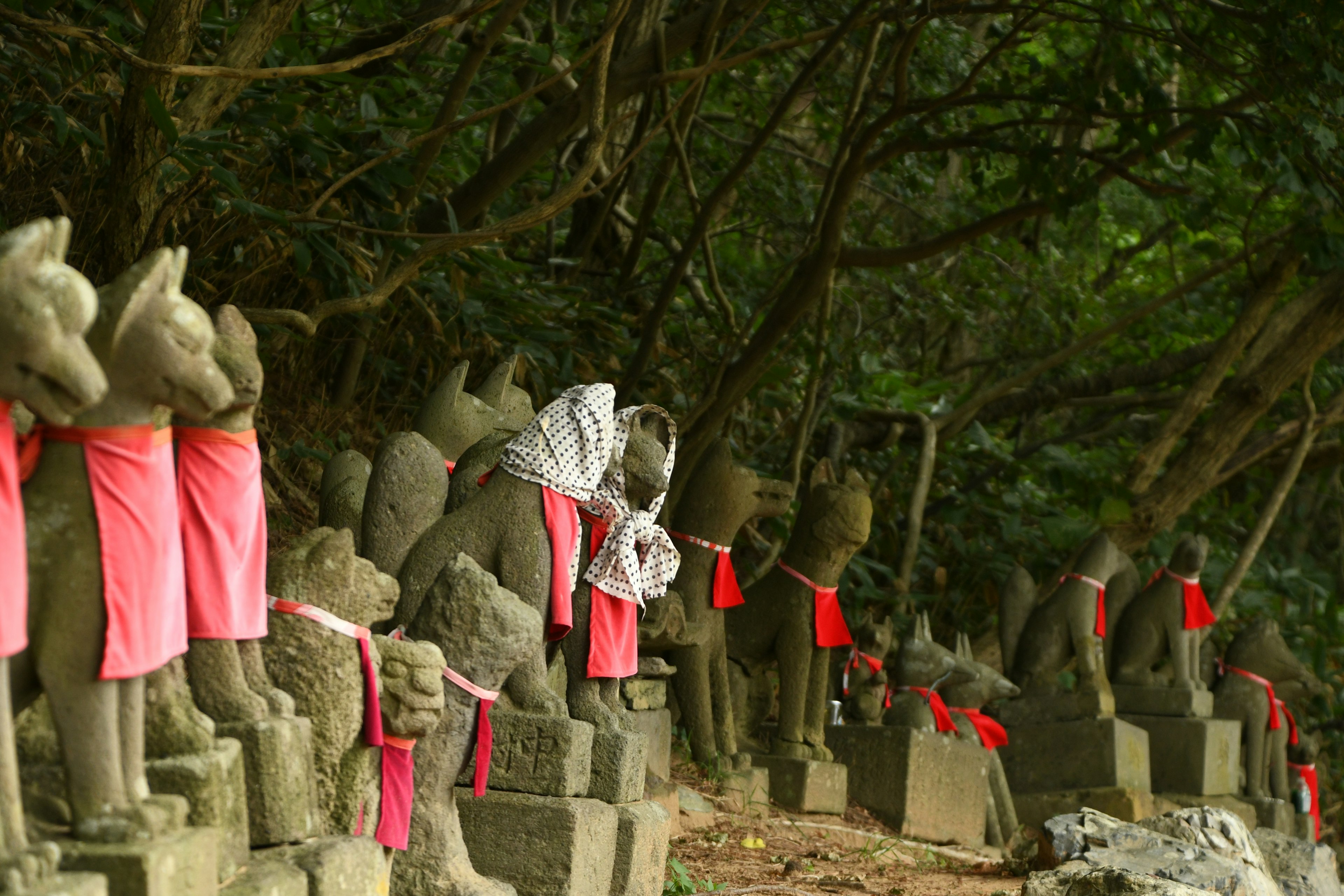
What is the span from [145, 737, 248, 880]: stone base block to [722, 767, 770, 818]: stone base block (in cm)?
362

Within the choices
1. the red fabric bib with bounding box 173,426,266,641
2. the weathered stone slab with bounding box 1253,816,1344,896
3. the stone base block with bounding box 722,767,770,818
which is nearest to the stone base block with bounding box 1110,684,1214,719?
the weathered stone slab with bounding box 1253,816,1344,896

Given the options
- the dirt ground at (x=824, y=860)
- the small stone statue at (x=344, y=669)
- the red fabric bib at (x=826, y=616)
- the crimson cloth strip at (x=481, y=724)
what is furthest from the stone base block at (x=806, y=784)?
the small stone statue at (x=344, y=669)

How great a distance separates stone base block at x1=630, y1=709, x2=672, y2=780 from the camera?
5062 mm

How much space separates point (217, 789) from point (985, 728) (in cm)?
533

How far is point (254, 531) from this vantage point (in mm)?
2465

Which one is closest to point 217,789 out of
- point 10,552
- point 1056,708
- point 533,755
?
point 10,552

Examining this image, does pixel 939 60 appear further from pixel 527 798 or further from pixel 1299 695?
pixel 527 798

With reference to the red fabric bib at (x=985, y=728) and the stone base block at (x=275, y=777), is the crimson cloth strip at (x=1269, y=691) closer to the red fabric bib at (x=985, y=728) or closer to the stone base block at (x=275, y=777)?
the red fabric bib at (x=985, y=728)

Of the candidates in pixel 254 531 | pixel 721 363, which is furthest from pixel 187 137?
pixel 721 363

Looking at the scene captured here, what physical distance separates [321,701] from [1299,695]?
7619 millimetres

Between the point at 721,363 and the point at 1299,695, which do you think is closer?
the point at 721,363

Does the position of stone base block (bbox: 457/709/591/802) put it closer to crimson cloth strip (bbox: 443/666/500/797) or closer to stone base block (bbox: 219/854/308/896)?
crimson cloth strip (bbox: 443/666/500/797)

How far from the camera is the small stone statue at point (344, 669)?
8.68ft

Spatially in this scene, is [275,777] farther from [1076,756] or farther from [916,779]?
[1076,756]
